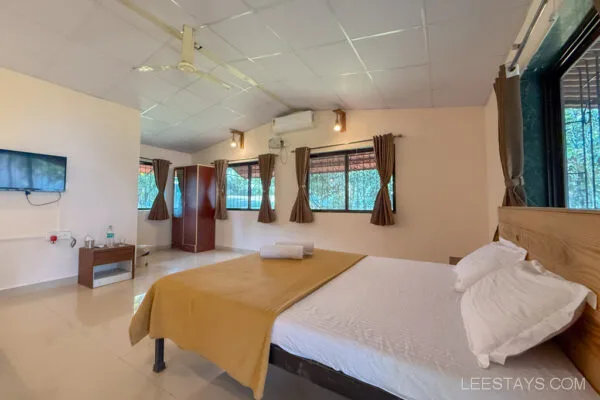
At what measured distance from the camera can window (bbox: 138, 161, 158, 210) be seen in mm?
5285

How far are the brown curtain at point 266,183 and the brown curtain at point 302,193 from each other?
1.75 feet

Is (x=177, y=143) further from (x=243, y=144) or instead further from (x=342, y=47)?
(x=342, y=47)

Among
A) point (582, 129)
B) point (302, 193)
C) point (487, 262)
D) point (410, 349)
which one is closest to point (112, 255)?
point (302, 193)

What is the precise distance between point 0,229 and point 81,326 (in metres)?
1.66

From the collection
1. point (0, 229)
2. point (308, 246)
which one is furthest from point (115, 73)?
point (308, 246)

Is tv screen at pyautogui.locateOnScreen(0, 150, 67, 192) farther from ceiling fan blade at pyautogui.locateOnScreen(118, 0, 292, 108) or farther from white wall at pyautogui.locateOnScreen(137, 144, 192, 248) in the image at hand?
white wall at pyautogui.locateOnScreen(137, 144, 192, 248)

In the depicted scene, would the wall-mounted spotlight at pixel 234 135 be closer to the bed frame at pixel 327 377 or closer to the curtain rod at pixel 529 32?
the curtain rod at pixel 529 32

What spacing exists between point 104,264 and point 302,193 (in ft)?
9.77

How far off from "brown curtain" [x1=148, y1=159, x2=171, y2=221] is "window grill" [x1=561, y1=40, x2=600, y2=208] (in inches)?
239

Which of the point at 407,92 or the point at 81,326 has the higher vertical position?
the point at 407,92

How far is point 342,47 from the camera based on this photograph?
7.88ft

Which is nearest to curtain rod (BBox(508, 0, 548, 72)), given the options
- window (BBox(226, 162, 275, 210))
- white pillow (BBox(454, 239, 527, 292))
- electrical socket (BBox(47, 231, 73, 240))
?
white pillow (BBox(454, 239, 527, 292))

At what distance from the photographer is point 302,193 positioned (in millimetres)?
4406

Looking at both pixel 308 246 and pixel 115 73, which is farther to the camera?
pixel 115 73
